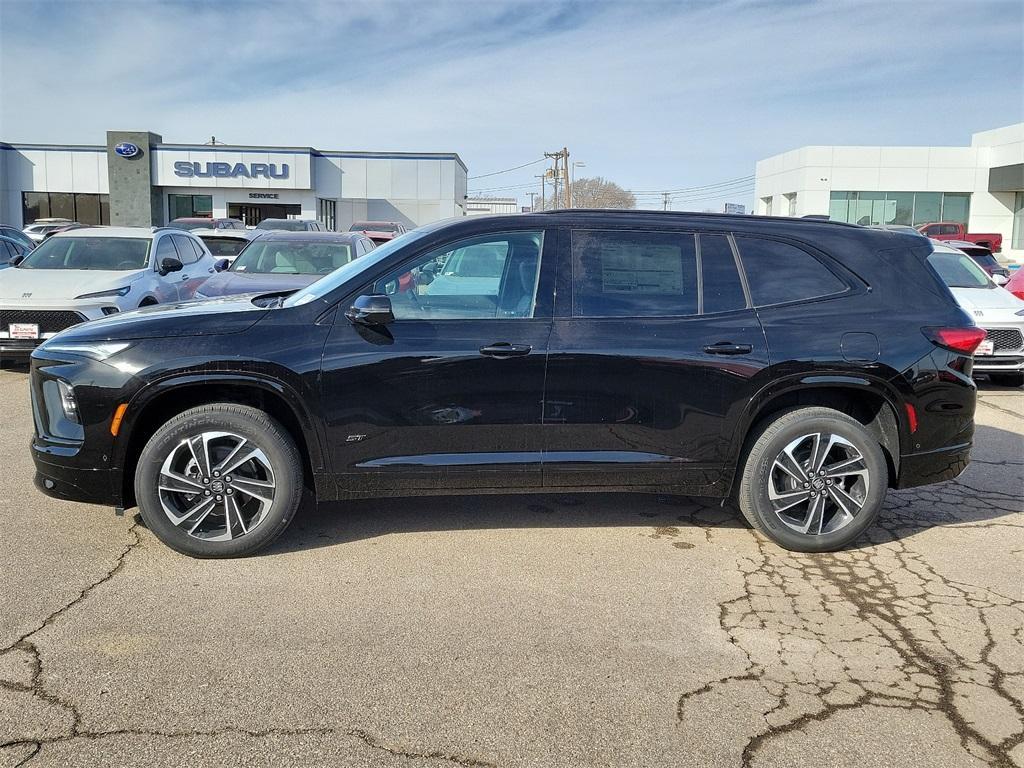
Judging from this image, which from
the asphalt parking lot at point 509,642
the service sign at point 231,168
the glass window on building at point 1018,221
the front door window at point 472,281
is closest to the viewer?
the asphalt parking lot at point 509,642

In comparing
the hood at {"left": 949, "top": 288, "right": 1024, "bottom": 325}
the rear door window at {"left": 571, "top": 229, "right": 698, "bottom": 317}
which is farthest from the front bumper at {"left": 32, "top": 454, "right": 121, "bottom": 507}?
the hood at {"left": 949, "top": 288, "right": 1024, "bottom": 325}

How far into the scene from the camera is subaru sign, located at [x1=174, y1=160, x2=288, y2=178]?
49156 mm

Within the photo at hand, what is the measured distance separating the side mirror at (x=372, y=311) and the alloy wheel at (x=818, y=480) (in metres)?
2.25

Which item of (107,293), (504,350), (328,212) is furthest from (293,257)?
(328,212)

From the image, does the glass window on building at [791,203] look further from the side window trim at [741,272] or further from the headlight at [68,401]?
the headlight at [68,401]

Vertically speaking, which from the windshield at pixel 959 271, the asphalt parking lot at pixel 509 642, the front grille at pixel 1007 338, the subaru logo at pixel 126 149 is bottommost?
the asphalt parking lot at pixel 509 642

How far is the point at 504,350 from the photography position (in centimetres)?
469

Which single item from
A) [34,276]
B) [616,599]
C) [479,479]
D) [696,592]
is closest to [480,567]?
[479,479]

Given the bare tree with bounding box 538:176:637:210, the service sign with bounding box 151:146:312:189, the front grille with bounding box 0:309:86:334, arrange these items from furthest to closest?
the bare tree with bounding box 538:176:637:210 < the service sign with bounding box 151:146:312:189 < the front grille with bounding box 0:309:86:334

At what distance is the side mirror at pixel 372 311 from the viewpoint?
14.9ft

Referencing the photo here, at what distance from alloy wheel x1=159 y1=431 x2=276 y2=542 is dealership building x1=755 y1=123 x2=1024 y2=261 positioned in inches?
1907

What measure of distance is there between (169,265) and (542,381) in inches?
334

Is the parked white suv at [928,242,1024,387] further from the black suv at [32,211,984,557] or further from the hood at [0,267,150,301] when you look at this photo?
the hood at [0,267,150,301]

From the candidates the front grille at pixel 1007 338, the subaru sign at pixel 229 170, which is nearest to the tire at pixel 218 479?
the front grille at pixel 1007 338
